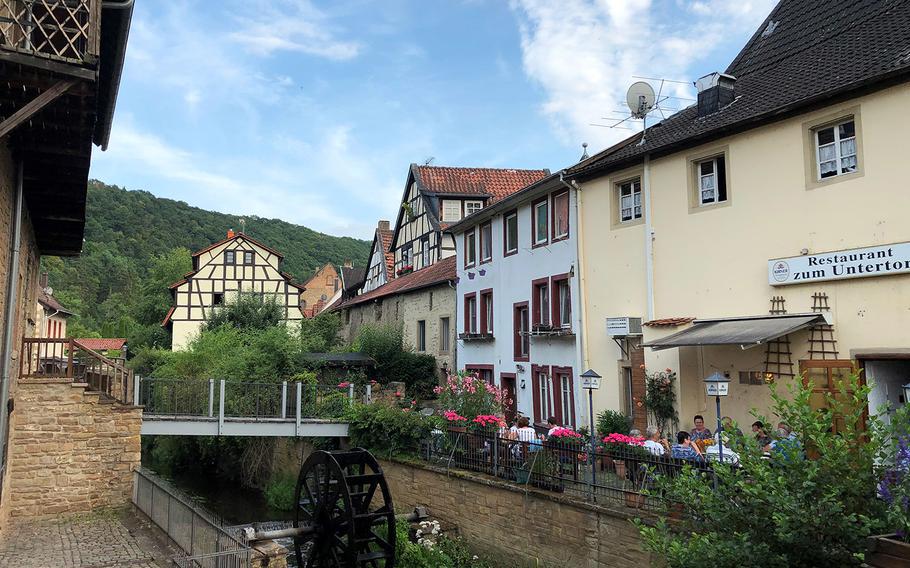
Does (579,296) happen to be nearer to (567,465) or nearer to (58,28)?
(567,465)

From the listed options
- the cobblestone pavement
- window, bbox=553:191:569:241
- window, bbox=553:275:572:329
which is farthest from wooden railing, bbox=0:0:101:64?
window, bbox=553:275:572:329

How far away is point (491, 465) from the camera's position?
13359mm

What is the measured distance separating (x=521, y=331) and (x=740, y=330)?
855 centimetres

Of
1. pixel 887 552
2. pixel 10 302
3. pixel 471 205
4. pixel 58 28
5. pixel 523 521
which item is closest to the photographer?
pixel 887 552

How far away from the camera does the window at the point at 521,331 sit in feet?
64.1

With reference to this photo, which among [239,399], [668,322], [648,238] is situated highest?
[648,238]

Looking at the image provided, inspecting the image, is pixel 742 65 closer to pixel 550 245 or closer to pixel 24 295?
pixel 550 245

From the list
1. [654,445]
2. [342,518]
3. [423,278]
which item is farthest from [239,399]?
[423,278]

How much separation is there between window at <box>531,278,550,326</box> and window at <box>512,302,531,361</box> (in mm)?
663

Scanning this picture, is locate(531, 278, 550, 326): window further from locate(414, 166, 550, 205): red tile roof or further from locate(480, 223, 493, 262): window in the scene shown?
locate(414, 166, 550, 205): red tile roof

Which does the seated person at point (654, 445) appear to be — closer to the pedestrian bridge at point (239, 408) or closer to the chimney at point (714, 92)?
the chimney at point (714, 92)

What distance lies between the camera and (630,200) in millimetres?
15469

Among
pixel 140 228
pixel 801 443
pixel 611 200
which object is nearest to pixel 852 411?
pixel 801 443

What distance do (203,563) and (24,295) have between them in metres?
7.10
